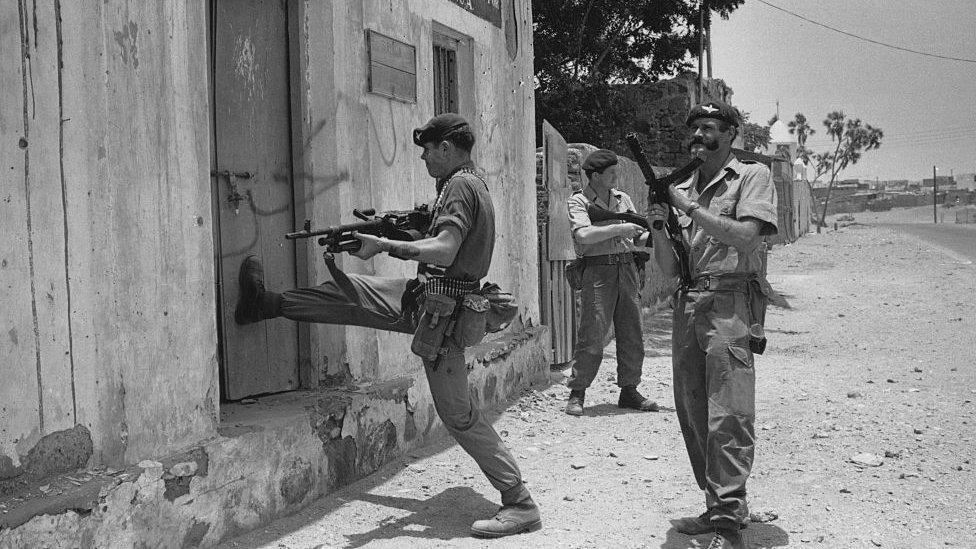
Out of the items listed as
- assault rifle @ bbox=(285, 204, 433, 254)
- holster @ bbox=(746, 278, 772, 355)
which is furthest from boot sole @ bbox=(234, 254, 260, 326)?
holster @ bbox=(746, 278, 772, 355)

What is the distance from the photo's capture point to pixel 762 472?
519 cm

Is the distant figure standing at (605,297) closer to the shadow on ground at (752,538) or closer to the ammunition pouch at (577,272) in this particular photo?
the ammunition pouch at (577,272)

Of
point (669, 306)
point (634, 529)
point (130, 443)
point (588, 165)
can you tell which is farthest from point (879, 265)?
point (130, 443)

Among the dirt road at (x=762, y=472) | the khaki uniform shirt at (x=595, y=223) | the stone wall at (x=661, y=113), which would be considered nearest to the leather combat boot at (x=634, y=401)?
the dirt road at (x=762, y=472)

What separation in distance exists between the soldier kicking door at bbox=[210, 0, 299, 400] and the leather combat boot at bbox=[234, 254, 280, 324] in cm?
4

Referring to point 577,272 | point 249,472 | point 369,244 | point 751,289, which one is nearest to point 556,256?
point 577,272

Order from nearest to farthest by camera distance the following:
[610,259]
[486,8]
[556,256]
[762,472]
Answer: [762,472], [610,259], [486,8], [556,256]

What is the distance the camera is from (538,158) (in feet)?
29.8

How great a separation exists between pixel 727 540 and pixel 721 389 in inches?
24.5

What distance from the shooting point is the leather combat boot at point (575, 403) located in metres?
6.80

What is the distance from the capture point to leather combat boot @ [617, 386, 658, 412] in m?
6.89

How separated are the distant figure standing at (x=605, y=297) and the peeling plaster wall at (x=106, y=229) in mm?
3393

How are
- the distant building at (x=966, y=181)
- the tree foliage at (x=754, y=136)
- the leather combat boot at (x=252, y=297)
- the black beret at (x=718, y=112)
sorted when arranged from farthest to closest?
the distant building at (x=966, y=181) < the tree foliage at (x=754, y=136) < the leather combat boot at (x=252, y=297) < the black beret at (x=718, y=112)

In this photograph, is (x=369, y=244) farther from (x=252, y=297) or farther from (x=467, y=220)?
(x=252, y=297)
